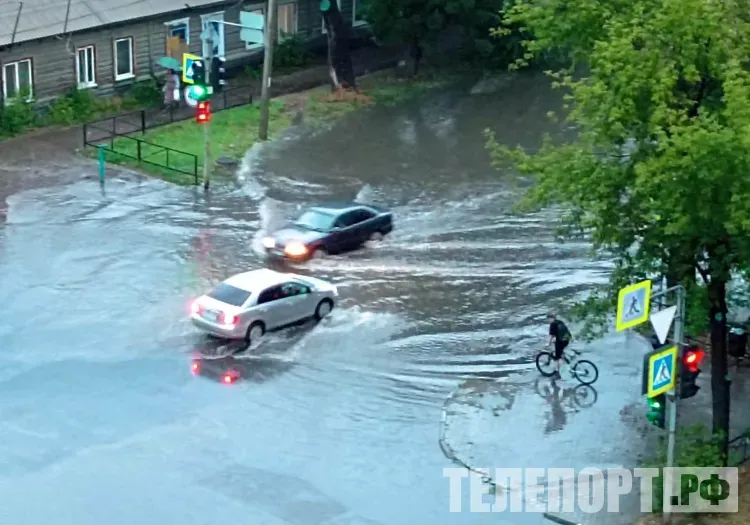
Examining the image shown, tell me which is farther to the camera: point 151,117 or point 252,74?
point 252,74

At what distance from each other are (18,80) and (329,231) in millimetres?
14100

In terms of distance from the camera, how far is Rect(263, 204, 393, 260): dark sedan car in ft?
115

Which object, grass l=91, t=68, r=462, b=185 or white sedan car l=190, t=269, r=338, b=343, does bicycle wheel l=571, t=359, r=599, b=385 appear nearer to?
white sedan car l=190, t=269, r=338, b=343

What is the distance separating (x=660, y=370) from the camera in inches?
866

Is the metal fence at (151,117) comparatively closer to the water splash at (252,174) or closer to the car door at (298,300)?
the water splash at (252,174)

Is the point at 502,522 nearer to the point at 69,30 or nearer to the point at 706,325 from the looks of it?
the point at 706,325

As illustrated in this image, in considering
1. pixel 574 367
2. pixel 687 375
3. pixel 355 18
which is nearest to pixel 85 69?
pixel 355 18

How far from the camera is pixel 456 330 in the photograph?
31375mm

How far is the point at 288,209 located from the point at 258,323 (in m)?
9.06

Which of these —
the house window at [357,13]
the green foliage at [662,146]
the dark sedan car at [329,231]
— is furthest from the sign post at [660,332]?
the house window at [357,13]

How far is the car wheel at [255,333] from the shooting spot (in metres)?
30.3

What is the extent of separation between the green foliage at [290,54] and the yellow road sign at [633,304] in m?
33.0

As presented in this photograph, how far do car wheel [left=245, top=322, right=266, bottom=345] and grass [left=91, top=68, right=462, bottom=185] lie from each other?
1111 centimetres

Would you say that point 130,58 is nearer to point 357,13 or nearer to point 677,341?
point 357,13
